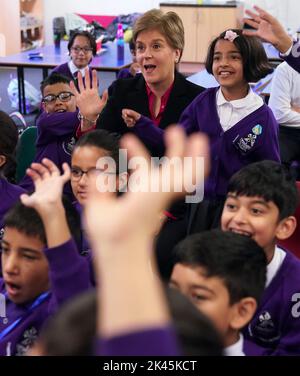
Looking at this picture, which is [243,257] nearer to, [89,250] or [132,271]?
[89,250]

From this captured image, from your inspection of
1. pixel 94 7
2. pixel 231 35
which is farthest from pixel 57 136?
pixel 94 7

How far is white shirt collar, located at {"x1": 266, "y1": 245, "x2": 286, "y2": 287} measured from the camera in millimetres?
1439

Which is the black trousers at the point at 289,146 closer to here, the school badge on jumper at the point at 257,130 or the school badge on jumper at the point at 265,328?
the school badge on jumper at the point at 257,130

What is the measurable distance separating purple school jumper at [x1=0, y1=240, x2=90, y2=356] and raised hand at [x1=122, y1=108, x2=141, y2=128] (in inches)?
30.3

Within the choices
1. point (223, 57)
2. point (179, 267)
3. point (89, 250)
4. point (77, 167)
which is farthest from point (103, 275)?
point (223, 57)

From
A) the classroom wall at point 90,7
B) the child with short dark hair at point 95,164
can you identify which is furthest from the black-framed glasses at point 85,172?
the classroom wall at point 90,7

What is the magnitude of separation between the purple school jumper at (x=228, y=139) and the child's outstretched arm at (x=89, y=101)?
0.24 metres

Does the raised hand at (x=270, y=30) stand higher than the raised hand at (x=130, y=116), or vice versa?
the raised hand at (x=270, y=30)

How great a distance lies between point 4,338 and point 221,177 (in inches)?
39.8

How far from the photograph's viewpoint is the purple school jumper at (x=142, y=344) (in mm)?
417

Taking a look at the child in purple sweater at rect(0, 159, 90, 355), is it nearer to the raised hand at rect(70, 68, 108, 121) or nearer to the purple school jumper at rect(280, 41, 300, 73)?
the raised hand at rect(70, 68, 108, 121)

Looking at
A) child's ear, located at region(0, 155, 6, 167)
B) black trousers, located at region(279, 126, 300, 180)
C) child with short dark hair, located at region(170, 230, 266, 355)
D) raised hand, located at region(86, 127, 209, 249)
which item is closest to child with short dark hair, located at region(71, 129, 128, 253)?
child's ear, located at region(0, 155, 6, 167)

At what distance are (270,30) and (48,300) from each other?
1.34 metres

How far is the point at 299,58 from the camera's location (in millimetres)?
2076
